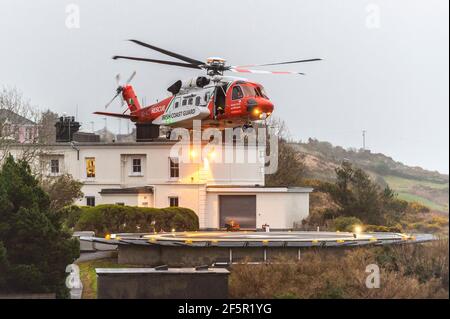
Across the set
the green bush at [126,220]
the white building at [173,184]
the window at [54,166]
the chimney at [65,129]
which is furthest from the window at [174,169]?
the chimney at [65,129]

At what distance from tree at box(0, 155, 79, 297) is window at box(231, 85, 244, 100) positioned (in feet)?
46.3

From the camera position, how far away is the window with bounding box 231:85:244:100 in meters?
40.8

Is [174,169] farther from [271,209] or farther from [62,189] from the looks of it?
[62,189]

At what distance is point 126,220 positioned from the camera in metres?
43.1

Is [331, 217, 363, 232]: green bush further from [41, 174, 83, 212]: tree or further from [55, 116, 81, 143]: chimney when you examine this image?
[55, 116, 81, 143]: chimney

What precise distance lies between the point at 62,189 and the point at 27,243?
22287 millimetres

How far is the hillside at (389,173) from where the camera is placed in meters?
75.1

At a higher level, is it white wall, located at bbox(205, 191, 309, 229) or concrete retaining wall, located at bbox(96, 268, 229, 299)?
white wall, located at bbox(205, 191, 309, 229)

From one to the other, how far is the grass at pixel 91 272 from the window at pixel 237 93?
34.5 feet

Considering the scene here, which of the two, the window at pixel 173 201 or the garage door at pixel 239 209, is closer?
the garage door at pixel 239 209

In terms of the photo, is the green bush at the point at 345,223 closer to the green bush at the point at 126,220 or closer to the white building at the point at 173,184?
the white building at the point at 173,184

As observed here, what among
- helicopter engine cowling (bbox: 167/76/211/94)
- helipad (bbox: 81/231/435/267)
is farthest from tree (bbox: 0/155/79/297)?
helicopter engine cowling (bbox: 167/76/211/94)

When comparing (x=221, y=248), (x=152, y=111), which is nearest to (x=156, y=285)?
(x=221, y=248)
